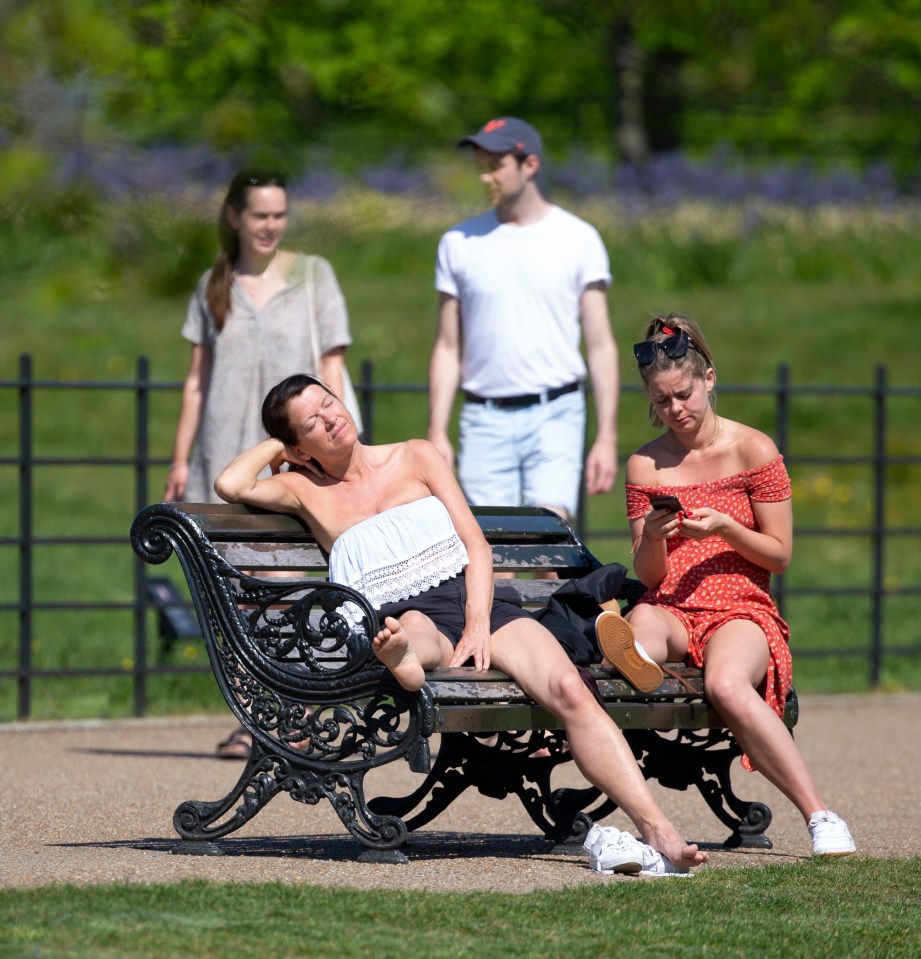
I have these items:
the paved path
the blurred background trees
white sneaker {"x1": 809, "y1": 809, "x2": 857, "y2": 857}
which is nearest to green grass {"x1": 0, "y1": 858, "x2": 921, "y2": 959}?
the paved path

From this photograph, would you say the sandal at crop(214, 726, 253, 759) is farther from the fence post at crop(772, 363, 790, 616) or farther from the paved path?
the fence post at crop(772, 363, 790, 616)

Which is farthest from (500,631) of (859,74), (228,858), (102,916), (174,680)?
(174,680)

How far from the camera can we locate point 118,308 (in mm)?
2484

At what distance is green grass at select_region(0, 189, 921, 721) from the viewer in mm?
9445

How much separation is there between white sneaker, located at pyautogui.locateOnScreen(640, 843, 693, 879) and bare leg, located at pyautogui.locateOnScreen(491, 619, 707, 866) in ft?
0.07

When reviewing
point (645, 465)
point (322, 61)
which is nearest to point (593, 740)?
point (645, 465)

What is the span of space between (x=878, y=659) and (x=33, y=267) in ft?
25.9

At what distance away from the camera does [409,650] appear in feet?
15.4

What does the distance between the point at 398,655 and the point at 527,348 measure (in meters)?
2.32

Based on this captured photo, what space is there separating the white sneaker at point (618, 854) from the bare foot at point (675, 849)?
5 centimetres

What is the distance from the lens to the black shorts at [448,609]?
16.7ft

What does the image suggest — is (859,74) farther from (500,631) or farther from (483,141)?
(483,141)

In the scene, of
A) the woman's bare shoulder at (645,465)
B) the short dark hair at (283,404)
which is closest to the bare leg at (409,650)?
the short dark hair at (283,404)

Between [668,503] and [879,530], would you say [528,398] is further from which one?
[879,530]
